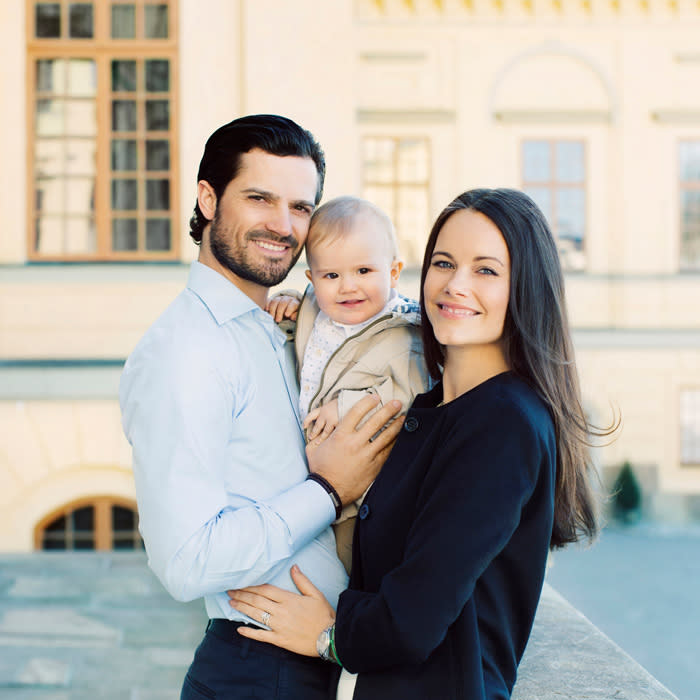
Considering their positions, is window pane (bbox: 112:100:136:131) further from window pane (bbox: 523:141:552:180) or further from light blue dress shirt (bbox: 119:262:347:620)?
light blue dress shirt (bbox: 119:262:347:620)

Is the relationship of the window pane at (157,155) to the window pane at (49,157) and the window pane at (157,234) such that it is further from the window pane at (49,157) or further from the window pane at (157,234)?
the window pane at (49,157)

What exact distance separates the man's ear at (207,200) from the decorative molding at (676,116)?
9.26 meters

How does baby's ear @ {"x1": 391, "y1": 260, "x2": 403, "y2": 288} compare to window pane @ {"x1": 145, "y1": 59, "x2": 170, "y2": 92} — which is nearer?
baby's ear @ {"x1": 391, "y1": 260, "x2": 403, "y2": 288}

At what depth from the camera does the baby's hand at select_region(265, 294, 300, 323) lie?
7.07 feet

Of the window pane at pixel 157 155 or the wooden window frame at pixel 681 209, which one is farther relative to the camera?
the wooden window frame at pixel 681 209

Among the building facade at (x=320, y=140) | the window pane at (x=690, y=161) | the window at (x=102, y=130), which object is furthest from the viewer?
the window pane at (x=690, y=161)

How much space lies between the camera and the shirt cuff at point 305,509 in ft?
5.39

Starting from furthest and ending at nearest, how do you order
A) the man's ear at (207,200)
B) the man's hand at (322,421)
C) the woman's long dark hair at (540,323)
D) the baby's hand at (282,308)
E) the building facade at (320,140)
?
the building facade at (320,140), the baby's hand at (282,308), the man's ear at (207,200), the man's hand at (322,421), the woman's long dark hair at (540,323)

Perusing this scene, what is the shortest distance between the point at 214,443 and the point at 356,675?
0.51 meters

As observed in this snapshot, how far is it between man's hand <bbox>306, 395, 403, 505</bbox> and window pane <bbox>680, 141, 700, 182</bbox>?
963 cm

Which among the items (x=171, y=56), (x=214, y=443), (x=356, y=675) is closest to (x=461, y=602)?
(x=356, y=675)

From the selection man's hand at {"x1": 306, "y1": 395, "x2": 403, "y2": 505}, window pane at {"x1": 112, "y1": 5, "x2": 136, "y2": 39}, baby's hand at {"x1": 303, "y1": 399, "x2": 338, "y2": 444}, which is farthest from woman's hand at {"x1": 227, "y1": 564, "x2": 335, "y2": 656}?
window pane at {"x1": 112, "y1": 5, "x2": 136, "y2": 39}

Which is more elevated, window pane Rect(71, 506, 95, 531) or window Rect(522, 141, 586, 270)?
window Rect(522, 141, 586, 270)

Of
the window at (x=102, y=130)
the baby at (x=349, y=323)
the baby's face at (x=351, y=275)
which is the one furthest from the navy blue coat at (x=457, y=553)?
the window at (x=102, y=130)
